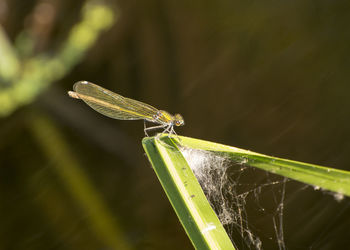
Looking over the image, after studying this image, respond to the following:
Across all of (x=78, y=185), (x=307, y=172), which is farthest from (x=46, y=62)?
(x=307, y=172)

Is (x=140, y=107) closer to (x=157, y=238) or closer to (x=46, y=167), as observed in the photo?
(x=157, y=238)

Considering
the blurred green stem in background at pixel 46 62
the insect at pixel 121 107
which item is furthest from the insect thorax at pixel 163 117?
the blurred green stem in background at pixel 46 62

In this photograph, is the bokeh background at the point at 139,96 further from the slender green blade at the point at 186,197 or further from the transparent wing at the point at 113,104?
the slender green blade at the point at 186,197

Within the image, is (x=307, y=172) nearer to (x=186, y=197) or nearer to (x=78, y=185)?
(x=186, y=197)

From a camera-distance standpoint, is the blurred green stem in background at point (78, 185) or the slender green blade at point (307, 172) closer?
the slender green blade at point (307, 172)

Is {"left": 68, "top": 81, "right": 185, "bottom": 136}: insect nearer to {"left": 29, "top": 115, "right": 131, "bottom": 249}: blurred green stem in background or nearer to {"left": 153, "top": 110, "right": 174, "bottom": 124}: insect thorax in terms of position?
{"left": 153, "top": 110, "right": 174, "bottom": 124}: insect thorax

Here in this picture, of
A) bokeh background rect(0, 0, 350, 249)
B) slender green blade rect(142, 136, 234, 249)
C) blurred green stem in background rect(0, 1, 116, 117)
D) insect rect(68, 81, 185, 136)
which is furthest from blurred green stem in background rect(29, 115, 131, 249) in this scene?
slender green blade rect(142, 136, 234, 249)
